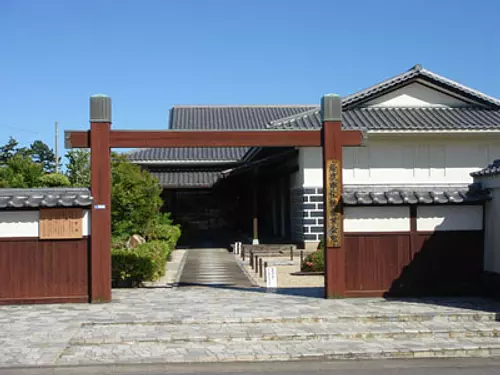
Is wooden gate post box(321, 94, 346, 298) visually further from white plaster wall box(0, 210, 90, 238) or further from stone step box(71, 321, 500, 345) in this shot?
white plaster wall box(0, 210, 90, 238)

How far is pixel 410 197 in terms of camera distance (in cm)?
1291

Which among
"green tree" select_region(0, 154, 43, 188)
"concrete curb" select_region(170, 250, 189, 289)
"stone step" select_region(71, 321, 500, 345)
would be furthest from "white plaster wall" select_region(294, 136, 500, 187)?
"stone step" select_region(71, 321, 500, 345)

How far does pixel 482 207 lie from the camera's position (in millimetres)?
13125

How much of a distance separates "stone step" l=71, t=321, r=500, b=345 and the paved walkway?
5.60 metres

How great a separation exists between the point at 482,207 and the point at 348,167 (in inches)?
464

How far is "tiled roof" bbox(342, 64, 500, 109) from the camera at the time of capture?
25.7m

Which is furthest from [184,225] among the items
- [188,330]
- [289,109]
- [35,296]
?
[188,330]

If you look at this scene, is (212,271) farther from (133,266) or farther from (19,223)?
(19,223)

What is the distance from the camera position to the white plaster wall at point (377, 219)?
42.5 ft

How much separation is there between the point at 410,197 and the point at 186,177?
19.7 m

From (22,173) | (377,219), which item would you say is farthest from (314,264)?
(22,173)

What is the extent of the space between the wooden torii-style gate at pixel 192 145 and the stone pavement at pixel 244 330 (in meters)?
0.72

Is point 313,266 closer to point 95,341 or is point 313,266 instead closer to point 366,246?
point 366,246

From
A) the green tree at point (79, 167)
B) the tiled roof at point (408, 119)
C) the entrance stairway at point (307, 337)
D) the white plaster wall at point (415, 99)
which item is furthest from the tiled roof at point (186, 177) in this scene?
the entrance stairway at point (307, 337)
